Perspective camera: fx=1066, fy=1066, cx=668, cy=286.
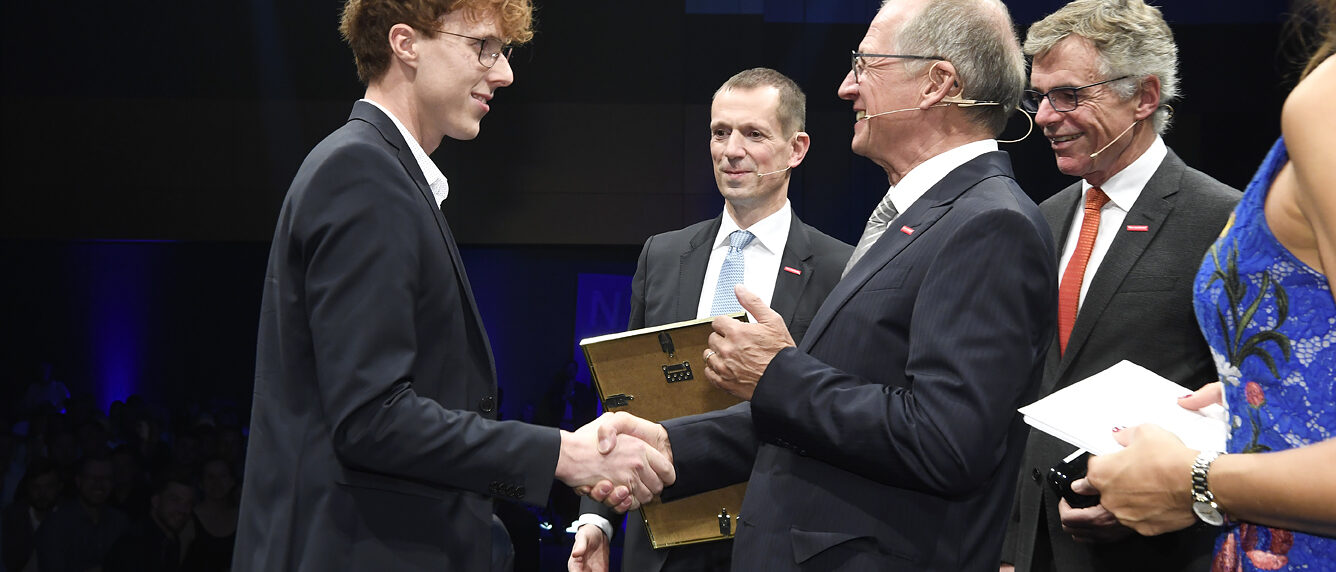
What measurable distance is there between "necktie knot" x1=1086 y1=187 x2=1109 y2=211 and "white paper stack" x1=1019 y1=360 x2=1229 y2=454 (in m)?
1.00

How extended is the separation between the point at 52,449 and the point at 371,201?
4.85m

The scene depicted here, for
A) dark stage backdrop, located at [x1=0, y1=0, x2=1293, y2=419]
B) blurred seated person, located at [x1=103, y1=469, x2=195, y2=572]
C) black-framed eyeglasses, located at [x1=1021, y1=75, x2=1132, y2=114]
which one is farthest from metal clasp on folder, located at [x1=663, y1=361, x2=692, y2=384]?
dark stage backdrop, located at [x1=0, y1=0, x2=1293, y2=419]

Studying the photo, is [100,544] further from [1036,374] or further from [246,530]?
[1036,374]

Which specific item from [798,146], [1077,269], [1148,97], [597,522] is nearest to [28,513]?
[597,522]

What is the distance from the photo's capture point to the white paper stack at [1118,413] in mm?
1428

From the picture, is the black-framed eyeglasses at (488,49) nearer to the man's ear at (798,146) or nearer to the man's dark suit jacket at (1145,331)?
the man's ear at (798,146)

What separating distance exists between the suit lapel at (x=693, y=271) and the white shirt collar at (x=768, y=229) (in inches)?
1.0

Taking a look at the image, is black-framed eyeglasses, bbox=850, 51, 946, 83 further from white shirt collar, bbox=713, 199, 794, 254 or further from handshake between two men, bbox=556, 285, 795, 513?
white shirt collar, bbox=713, 199, 794, 254

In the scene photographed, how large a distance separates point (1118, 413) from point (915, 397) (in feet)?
0.91

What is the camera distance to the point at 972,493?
161 cm

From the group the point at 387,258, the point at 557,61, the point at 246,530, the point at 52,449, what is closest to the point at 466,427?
the point at 387,258

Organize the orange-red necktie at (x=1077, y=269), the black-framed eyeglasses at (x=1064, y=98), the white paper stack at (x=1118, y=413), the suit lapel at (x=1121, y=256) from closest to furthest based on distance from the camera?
the white paper stack at (x=1118, y=413), the suit lapel at (x=1121, y=256), the orange-red necktie at (x=1077, y=269), the black-framed eyeglasses at (x=1064, y=98)

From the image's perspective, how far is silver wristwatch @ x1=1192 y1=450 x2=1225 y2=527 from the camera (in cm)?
117

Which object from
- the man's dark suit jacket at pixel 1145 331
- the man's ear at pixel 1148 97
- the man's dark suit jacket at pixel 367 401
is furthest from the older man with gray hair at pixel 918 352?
the man's ear at pixel 1148 97
